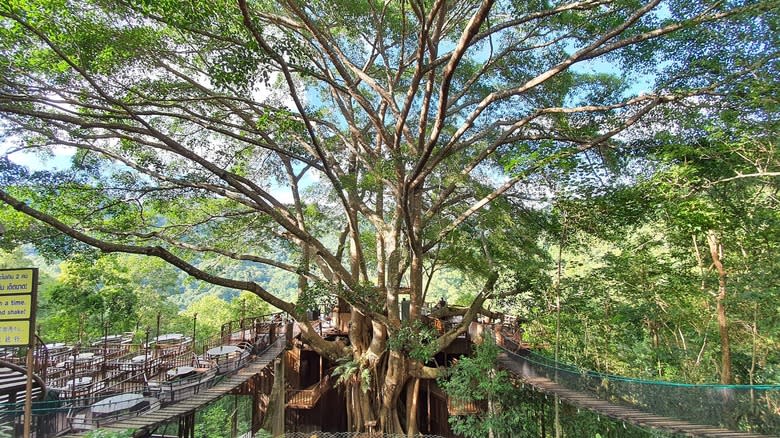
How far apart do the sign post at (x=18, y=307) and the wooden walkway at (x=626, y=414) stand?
638 centimetres

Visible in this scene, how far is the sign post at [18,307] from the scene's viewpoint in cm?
379

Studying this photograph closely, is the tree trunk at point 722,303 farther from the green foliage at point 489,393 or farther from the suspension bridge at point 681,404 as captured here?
the green foliage at point 489,393

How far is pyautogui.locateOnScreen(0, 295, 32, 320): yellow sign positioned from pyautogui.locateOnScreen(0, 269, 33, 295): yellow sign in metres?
0.04

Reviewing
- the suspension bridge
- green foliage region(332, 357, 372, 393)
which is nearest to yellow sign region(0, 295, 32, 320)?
green foliage region(332, 357, 372, 393)

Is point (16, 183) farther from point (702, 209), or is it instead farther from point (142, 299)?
point (142, 299)

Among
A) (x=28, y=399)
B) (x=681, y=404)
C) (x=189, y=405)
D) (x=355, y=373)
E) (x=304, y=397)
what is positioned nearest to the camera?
(x=28, y=399)

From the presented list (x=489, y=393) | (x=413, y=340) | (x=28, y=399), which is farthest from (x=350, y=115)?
(x=28, y=399)

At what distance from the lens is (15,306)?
3.85 metres

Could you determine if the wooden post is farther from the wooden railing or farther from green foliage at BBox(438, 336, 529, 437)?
the wooden railing

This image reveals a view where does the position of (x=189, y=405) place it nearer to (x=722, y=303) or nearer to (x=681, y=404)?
(x=681, y=404)

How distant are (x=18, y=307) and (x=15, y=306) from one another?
0.12ft

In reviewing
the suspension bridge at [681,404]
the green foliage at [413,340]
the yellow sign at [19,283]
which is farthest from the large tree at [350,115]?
the suspension bridge at [681,404]

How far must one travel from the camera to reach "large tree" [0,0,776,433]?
5.52 metres

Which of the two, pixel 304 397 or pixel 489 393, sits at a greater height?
pixel 489 393
